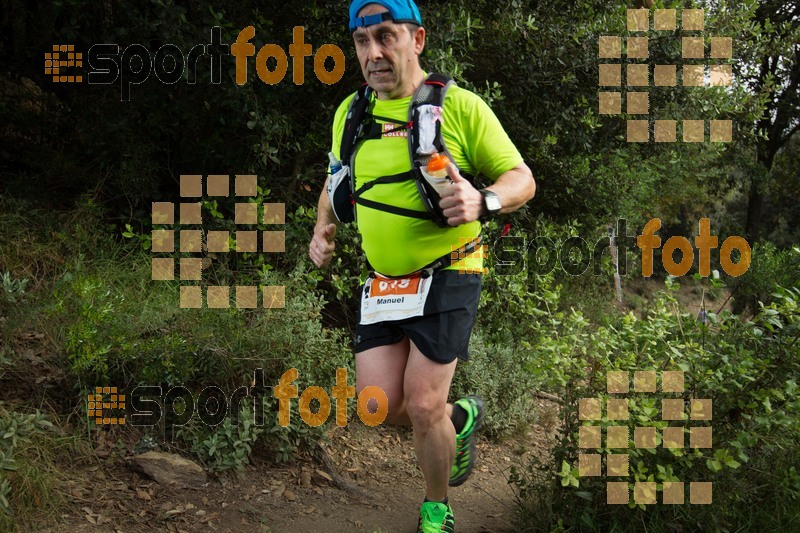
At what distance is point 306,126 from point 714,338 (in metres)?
4.21

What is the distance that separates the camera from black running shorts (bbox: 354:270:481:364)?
12.7 feet

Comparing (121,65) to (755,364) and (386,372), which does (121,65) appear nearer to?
(386,372)

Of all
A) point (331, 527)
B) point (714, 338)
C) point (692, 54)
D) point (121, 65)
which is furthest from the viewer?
point (692, 54)

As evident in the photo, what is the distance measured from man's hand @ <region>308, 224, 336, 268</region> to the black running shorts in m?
0.52

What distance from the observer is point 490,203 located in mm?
3443

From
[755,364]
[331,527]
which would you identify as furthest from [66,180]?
[755,364]

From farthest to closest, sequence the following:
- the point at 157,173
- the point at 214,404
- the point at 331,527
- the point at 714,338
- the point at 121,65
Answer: the point at 157,173
the point at 121,65
the point at 214,404
the point at 331,527
the point at 714,338

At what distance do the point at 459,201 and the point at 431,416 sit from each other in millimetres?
1182

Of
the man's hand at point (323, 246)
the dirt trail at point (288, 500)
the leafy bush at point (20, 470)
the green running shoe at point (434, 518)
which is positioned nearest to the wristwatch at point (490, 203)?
the man's hand at point (323, 246)

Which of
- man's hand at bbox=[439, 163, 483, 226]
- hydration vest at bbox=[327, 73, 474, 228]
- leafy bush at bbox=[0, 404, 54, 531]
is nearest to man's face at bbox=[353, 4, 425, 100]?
hydration vest at bbox=[327, 73, 474, 228]

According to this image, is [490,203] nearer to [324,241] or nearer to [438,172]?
[438,172]

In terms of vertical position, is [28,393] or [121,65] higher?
[121,65]

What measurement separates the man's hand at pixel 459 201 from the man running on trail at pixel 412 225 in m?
0.16

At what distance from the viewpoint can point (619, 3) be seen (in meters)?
8.30
